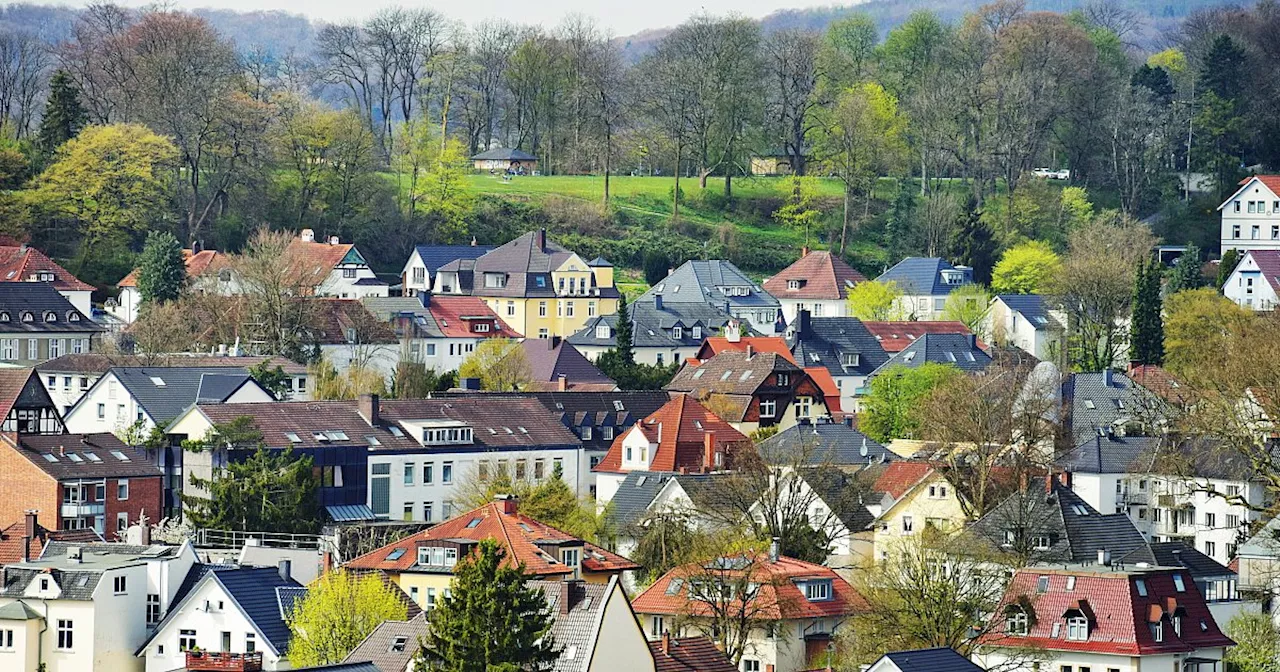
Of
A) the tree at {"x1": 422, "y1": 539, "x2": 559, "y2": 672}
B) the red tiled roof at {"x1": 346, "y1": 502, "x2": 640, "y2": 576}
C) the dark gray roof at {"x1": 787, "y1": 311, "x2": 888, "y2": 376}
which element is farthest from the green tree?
the tree at {"x1": 422, "y1": 539, "x2": 559, "y2": 672}

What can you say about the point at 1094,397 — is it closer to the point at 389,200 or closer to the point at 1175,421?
the point at 1175,421

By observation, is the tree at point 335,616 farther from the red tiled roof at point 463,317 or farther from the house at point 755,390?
the red tiled roof at point 463,317

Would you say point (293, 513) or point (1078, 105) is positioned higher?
point (1078, 105)

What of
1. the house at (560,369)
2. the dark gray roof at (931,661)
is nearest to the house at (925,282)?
the house at (560,369)

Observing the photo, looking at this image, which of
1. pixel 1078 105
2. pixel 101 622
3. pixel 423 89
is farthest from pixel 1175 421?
pixel 423 89

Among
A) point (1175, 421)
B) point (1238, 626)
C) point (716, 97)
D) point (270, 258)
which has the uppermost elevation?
point (716, 97)

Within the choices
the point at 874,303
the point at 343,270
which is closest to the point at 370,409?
the point at 343,270

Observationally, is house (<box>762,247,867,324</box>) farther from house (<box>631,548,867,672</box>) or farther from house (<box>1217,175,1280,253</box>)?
house (<box>631,548,867,672</box>)
